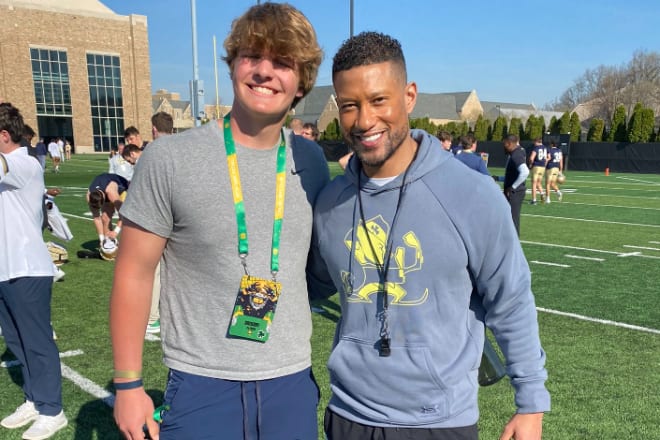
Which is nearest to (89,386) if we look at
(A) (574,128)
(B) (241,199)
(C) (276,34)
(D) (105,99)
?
(B) (241,199)

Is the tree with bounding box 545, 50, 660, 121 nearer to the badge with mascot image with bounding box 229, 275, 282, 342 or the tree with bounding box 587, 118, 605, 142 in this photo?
the tree with bounding box 587, 118, 605, 142

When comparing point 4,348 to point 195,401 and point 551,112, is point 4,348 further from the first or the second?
point 551,112

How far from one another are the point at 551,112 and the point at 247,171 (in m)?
102

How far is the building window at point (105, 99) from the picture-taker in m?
54.6

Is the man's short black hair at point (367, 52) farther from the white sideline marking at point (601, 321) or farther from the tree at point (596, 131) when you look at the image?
the tree at point (596, 131)

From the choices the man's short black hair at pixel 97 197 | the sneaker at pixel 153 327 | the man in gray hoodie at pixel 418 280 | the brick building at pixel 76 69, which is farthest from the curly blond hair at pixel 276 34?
the brick building at pixel 76 69

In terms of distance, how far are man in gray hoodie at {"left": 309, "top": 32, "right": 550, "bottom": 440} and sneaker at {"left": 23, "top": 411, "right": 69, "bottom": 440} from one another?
264 centimetres

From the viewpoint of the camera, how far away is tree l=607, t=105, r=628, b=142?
1379 inches

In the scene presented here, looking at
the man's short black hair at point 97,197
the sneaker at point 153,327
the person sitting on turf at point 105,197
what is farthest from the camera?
the man's short black hair at point 97,197

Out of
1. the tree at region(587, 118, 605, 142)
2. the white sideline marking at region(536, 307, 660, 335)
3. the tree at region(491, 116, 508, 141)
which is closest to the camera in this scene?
the white sideline marking at region(536, 307, 660, 335)

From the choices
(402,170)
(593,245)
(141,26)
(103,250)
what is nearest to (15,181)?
(402,170)

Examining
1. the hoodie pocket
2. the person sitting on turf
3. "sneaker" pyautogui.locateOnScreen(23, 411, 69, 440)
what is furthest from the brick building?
the hoodie pocket

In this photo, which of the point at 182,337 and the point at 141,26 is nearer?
the point at 182,337

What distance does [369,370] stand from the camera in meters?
1.77
